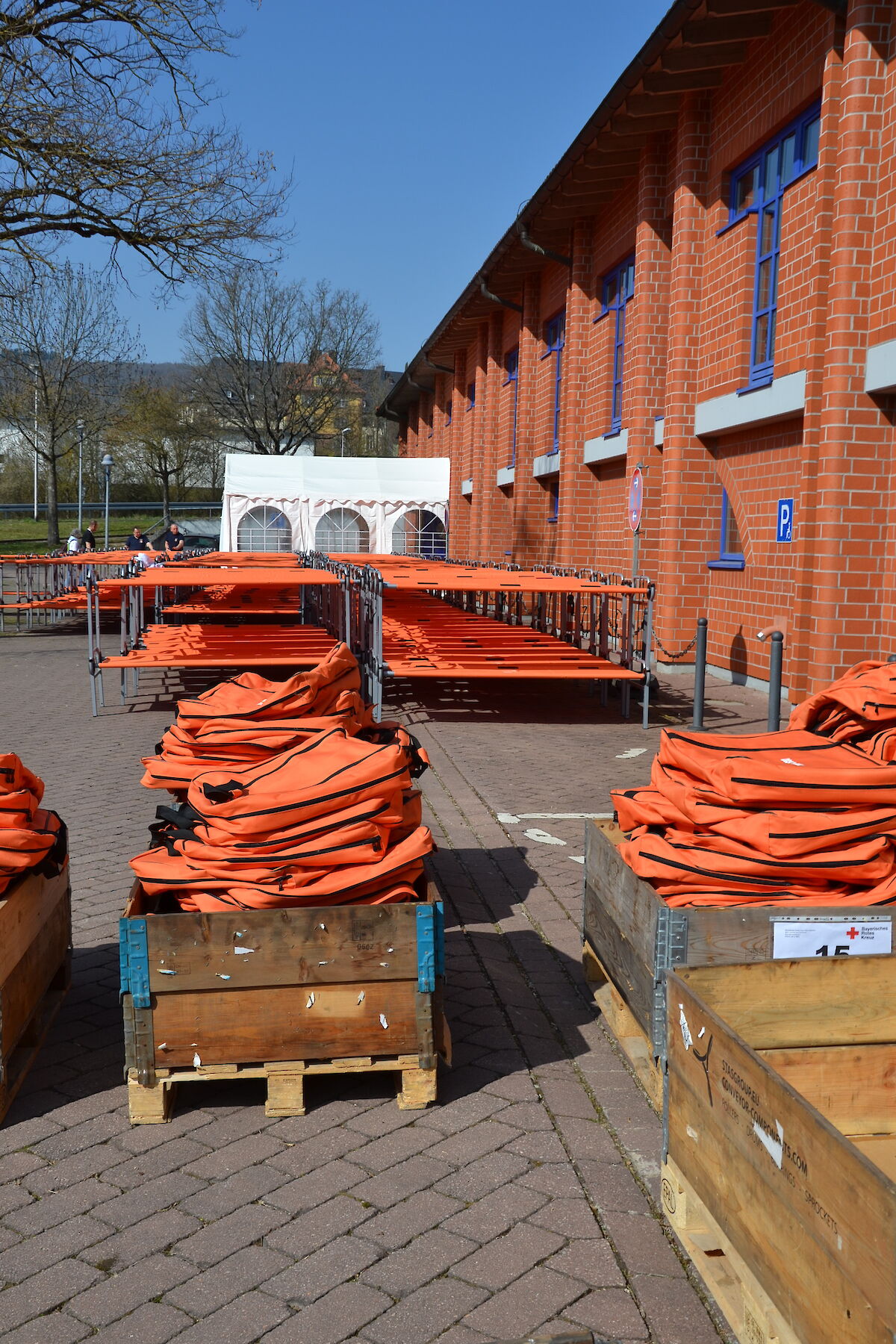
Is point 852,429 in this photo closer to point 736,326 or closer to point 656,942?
point 736,326

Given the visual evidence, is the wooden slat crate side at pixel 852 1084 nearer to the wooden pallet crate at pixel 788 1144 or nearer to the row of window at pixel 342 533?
the wooden pallet crate at pixel 788 1144

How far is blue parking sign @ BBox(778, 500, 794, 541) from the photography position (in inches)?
390

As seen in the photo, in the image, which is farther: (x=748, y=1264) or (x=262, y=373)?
(x=262, y=373)

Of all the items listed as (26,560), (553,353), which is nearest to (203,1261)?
(26,560)

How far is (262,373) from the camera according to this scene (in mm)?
54312

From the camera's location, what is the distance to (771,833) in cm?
366

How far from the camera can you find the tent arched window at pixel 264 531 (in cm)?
3183

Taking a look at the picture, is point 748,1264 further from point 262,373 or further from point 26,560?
point 262,373

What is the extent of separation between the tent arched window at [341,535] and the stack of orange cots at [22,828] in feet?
91.6

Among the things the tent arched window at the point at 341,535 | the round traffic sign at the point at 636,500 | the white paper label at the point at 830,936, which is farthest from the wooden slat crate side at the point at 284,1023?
the tent arched window at the point at 341,535

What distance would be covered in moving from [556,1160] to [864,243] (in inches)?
382

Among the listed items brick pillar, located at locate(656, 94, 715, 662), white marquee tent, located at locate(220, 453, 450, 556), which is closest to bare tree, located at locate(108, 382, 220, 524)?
white marquee tent, located at locate(220, 453, 450, 556)

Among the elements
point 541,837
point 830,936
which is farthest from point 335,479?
point 830,936

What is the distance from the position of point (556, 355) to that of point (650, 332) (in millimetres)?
7719
